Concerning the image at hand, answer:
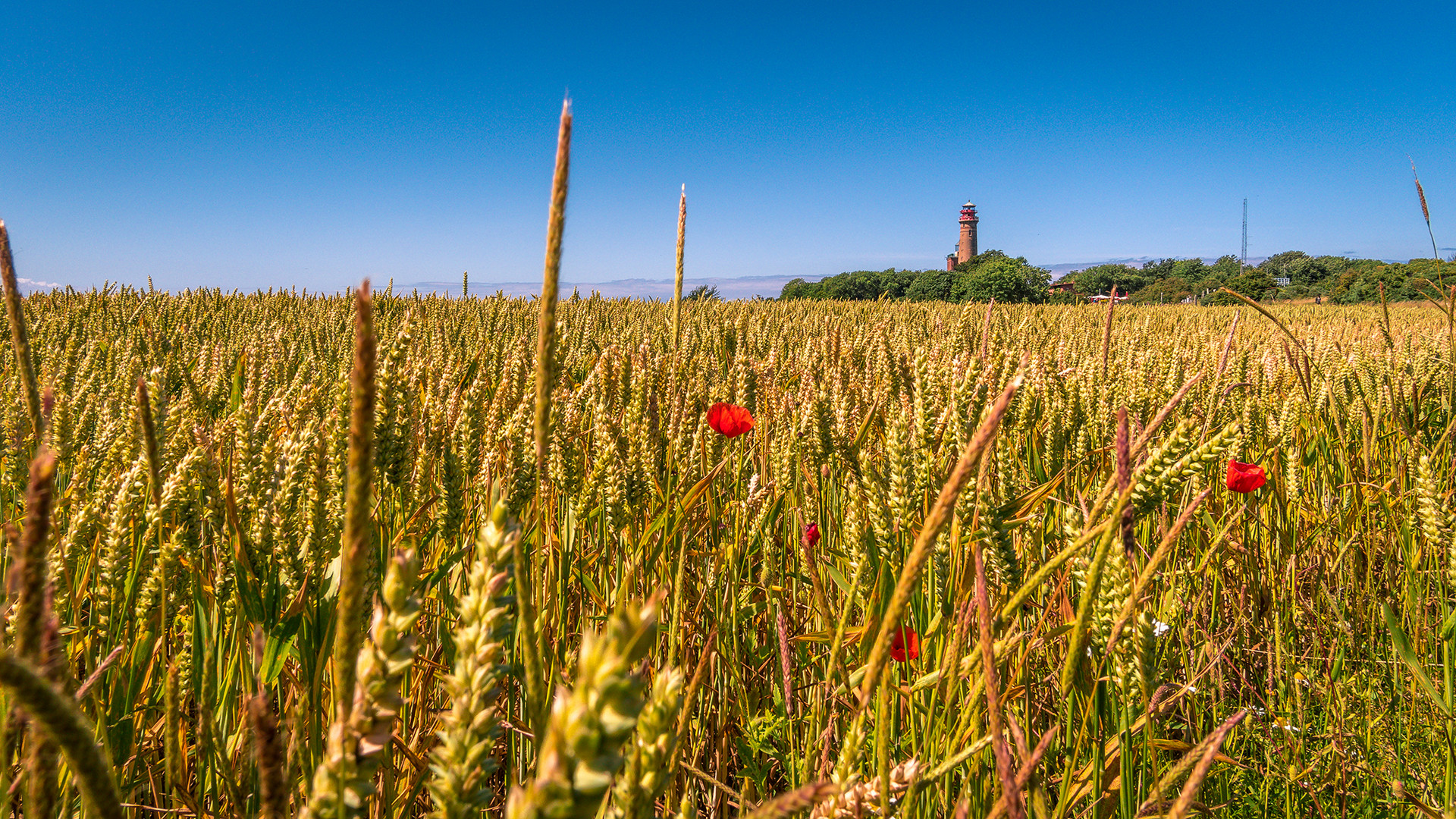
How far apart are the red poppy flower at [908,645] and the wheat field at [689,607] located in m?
0.01

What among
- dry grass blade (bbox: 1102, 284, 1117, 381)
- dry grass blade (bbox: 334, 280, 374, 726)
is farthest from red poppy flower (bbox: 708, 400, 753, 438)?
dry grass blade (bbox: 334, 280, 374, 726)

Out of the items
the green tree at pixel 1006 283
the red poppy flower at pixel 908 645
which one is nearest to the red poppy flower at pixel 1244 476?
the red poppy flower at pixel 908 645

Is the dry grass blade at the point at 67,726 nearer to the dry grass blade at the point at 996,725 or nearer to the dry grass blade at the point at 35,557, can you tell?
the dry grass blade at the point at 35,557

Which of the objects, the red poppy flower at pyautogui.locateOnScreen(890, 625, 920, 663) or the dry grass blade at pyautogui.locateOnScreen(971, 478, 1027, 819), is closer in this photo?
the dry grass blade at pyautogui.locateOnScreen(971, 478, 1027, 819)

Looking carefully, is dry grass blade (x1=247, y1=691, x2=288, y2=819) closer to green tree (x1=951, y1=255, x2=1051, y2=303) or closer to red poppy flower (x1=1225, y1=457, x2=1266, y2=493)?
red poppy flower (x1=1225, y1=457, x2=1266, y2=493)

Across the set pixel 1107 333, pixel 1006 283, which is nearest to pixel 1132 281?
pixel 1006 283

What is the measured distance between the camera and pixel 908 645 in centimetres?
83

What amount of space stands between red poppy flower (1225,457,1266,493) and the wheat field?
0.20 meters

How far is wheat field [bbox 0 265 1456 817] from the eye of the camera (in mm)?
321

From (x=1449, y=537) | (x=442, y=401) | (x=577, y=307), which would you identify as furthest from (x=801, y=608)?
(x=577, y=307)

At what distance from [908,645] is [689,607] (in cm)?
52

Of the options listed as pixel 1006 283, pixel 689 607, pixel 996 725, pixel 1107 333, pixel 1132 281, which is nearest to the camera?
pixel 996 725

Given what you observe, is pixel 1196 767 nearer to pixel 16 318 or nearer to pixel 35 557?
pixel 35 557

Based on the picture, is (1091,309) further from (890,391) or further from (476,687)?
(476,687)
